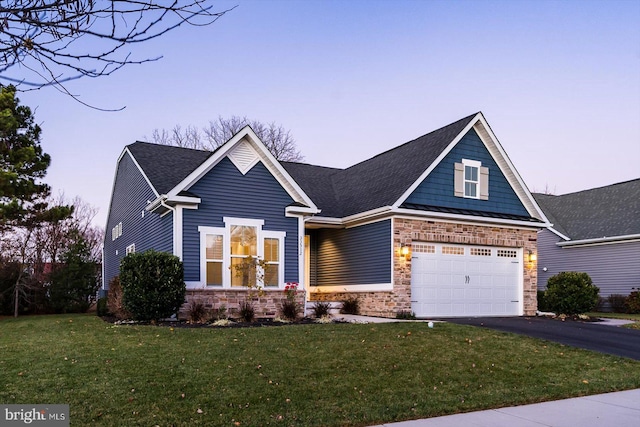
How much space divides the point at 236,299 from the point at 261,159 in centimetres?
403

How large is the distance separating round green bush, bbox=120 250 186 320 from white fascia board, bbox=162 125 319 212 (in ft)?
6.49

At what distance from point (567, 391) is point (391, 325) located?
4.92 meters

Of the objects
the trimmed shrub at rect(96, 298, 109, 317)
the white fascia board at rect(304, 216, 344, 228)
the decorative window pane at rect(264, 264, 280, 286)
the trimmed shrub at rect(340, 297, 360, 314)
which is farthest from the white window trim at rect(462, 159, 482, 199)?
the trimmed shrub at rect(96, 298, 109, 317)

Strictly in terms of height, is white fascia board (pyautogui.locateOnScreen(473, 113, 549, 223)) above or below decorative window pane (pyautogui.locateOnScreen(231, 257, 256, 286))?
above

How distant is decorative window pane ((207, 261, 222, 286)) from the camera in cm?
1441

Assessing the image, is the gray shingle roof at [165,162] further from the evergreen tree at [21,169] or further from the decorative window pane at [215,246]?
the evergreen tree at [21,169]

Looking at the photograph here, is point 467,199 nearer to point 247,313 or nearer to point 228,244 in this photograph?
point 228,244

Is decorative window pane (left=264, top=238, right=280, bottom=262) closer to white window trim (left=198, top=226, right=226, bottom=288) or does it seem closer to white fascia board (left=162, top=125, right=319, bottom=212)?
white window trim (left=198, top=226, right=226, bottom=288)

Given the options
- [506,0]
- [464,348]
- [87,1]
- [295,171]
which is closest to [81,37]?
[87,1]

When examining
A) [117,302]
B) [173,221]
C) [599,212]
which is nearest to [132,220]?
[117,302]

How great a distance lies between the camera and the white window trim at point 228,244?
47.0 ft

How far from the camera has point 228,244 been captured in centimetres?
1473

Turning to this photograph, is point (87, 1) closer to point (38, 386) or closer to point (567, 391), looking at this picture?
point (38, 386)

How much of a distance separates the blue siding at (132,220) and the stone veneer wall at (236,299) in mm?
1494
